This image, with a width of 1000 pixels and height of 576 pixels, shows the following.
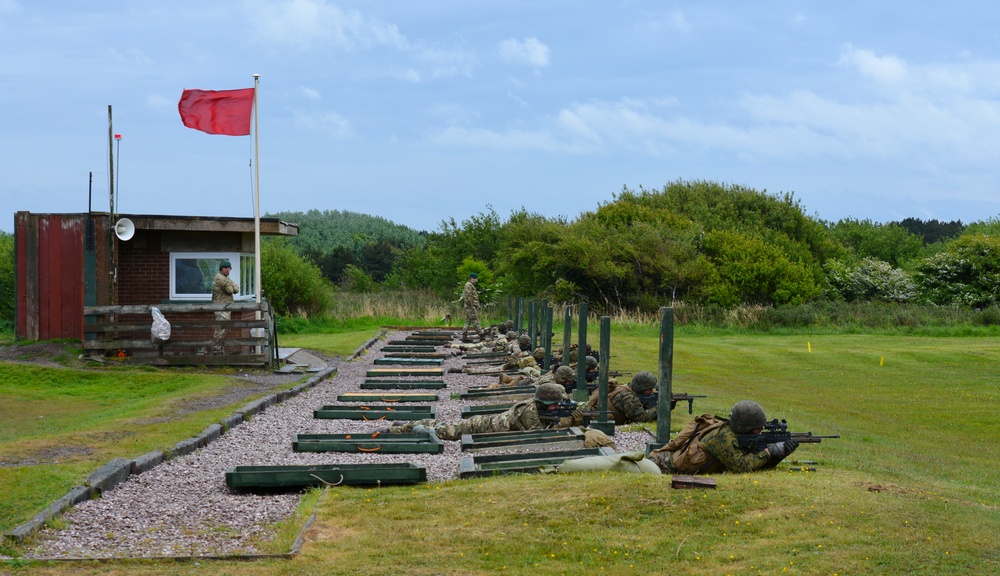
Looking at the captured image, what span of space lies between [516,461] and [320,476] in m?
2.16

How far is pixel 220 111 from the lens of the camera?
2475 centimetres

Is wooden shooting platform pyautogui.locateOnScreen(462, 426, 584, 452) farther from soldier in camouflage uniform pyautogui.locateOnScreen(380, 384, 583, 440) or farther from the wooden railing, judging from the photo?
the wooden railing

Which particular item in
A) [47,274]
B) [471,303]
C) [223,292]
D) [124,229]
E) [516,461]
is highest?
[124,229]

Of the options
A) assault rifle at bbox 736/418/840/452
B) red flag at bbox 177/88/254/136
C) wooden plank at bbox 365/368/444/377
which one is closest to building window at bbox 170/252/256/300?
red flag at bbox 177/88/254/136

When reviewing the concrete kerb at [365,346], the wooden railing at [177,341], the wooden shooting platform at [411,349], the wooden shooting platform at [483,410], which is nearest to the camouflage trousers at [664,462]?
the wooden shooting platform at [483,410]

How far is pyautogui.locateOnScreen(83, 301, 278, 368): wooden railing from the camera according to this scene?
22.9 metres

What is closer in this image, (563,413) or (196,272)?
(563,413)

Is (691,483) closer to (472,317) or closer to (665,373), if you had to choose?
(665,373)

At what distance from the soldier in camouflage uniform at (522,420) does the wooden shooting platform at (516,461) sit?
2195mm

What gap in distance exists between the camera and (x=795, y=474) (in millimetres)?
10422

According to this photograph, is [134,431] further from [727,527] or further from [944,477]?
[944,477]

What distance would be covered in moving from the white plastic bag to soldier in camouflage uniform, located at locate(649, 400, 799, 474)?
14.3 metres

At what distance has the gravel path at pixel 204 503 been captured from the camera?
8.30m

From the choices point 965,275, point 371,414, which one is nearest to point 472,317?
point 371,414
